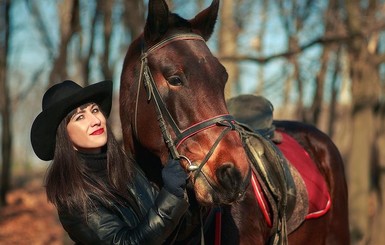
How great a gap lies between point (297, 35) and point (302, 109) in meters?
1.61

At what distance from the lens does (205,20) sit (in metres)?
3.52

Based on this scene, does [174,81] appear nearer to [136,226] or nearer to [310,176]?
[136,226]

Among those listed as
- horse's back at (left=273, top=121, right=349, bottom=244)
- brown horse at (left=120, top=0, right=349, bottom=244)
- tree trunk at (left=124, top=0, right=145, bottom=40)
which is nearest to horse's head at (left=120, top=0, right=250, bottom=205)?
brown horse at (left=120, top=0, right=349, bottom=244)

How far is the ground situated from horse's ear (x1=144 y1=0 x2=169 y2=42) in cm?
698

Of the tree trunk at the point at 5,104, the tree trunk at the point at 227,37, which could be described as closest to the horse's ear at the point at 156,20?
the tree trunk at the point at 227,37

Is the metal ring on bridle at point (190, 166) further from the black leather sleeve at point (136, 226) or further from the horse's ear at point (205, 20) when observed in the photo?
the horse's ear at point (205, 20)

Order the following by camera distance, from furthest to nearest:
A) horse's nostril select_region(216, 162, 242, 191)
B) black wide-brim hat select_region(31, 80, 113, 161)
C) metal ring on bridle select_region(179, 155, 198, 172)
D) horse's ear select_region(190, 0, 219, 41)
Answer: horse's ear select_region(190, 0, 219, 41) < black wide-brim hat select_region(31, 80, 113, 161) < metal ring on bridle select_region(179, 155, 198, 172) < horse's nostril select_region(216, 162, 242, 191)

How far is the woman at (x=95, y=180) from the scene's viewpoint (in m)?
2.87

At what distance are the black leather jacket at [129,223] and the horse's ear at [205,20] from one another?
1.08m

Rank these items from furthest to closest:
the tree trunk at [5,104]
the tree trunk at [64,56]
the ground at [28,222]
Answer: the tree trunk at [5,104], the ground at [28,222], the tree trunk at [64,56]

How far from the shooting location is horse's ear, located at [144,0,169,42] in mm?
3195

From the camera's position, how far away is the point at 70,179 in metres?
3.04

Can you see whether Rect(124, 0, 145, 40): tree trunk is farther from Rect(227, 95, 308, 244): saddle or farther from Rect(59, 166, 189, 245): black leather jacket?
Rect(59, 166, 189, 245): black leather jacket

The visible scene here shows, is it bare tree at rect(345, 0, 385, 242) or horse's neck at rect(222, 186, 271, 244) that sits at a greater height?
horse's neck at rect(222, 186, 271, 244)
